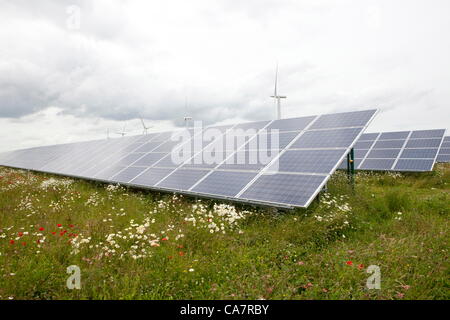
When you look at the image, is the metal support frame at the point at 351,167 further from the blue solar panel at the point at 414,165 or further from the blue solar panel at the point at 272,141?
the blue solar panel at the point at 414,165

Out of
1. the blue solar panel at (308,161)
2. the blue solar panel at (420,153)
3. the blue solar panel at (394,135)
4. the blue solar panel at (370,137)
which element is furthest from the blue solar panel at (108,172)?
the blue solar panel at (394,135)

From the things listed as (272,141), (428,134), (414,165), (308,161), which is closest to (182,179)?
(272,141)

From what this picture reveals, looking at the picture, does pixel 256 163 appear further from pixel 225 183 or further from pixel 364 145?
pixel 364 145

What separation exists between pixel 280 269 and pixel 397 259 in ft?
7.78

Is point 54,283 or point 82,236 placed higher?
point 82,236

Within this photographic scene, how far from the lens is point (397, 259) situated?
527 centimetres

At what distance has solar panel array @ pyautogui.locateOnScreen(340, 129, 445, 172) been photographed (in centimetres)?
1661

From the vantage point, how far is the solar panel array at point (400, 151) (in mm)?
16609

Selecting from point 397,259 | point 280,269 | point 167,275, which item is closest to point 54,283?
point 167,275

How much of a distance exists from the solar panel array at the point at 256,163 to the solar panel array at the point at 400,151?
26.8 ft

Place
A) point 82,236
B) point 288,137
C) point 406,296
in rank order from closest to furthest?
Result: 1. point 406,296
2. point 82,236
3. point 288,137

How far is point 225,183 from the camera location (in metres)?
9.09

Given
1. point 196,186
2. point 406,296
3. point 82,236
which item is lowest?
point 406,296

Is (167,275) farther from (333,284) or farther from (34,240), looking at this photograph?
(34,240)
